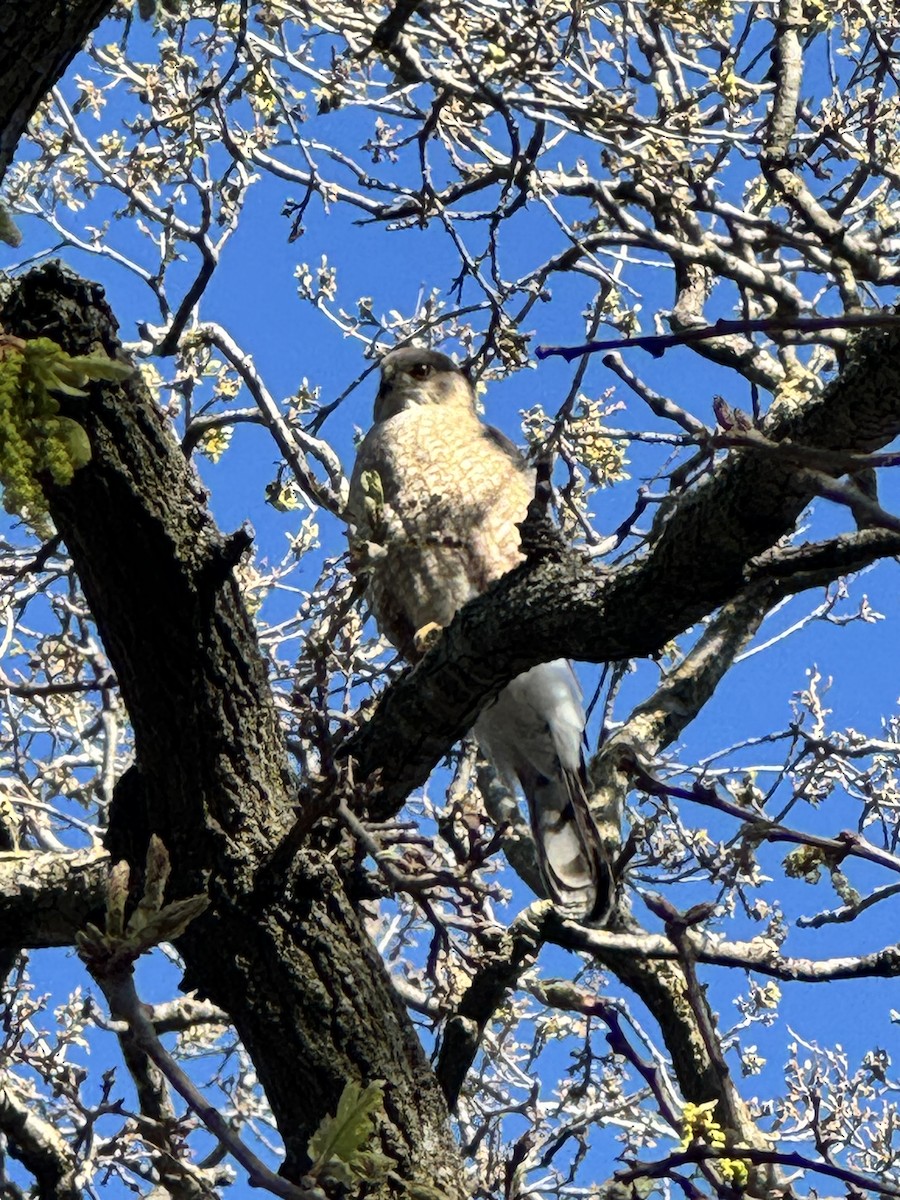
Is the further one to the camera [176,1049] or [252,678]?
[176,1049]

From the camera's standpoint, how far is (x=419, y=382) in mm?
5484

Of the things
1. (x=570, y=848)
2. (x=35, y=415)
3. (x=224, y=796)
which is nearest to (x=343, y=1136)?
(x=35, y=415)

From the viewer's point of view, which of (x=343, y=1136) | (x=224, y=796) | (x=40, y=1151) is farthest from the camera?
(x=40, y=1151)

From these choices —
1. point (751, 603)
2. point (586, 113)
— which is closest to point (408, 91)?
point (586, 113)

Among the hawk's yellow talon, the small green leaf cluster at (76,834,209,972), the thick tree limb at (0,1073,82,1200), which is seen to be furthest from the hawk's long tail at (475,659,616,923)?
the small green leaf cluster at (76,834,209,972)

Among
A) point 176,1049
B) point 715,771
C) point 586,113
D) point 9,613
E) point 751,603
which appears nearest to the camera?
point 586,113

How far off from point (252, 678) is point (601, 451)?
201cm

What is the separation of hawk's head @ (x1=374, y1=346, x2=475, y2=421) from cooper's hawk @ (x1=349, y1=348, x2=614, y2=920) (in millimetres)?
308

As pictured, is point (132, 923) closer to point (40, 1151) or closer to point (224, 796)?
point (224, 796)

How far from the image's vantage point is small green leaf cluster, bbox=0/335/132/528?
1311 mm

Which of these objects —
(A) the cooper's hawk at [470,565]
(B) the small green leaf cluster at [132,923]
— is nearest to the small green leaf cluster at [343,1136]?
(B) the small green leaf cluster at [132,923]

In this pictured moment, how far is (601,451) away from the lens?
14.6 feet

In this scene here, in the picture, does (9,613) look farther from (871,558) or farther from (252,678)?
(871,558)

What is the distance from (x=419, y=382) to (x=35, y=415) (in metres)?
Result: 4.19
